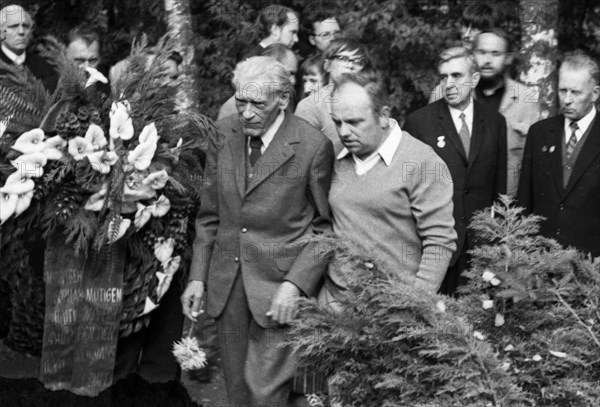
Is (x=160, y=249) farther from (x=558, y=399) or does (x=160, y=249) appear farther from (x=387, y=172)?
(x=558, y=399)

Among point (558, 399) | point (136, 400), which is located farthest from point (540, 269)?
point (136, 400)

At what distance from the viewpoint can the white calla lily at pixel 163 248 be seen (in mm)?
6125

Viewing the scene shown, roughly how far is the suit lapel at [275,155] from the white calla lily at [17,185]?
1184 millimetres

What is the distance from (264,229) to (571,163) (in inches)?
77.2

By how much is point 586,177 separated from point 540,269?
2.83 meters

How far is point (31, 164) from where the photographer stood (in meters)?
5.71

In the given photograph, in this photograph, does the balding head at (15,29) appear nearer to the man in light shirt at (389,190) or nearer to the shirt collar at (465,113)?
the shirt collar at (465,113)

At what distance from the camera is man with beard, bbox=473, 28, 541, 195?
7.10 meters

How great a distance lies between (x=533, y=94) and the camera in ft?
24.4

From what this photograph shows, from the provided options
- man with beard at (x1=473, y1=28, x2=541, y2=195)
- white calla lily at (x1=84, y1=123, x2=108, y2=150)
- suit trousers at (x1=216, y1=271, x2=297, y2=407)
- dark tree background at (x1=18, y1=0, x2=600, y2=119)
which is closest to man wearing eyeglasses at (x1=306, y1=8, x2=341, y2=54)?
dark tree background at (x1=18, y1=0, x2=600, y2=119)

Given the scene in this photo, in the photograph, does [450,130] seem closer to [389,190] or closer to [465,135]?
[465,135]

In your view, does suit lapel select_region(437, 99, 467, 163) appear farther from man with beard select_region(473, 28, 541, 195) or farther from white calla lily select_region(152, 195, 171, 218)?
white calla lily select_region(152, 195, 171, 218)

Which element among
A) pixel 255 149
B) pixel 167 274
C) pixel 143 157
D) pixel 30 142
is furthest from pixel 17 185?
pixel 255 149

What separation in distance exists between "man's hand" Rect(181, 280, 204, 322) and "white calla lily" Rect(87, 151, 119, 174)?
2.53ft
